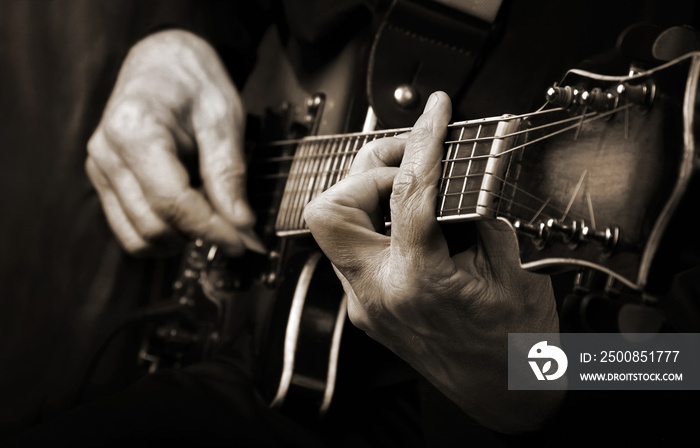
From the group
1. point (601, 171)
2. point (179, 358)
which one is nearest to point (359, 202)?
point (601, 171)

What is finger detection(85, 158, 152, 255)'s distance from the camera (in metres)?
0.96

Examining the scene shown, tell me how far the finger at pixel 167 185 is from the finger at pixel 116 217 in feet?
0.22

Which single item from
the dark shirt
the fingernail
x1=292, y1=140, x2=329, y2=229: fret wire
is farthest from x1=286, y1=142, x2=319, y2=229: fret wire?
the fingernail

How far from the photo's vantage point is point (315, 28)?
2.75 ft

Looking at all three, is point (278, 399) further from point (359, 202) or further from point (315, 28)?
point (315, 28)

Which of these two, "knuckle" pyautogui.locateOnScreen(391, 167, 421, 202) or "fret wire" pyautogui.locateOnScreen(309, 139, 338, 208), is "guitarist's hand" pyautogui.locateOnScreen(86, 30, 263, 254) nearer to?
"fret wire" pyautogui.locateOnScreen(309, 139, 338, 208)

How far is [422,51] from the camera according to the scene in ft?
2.22

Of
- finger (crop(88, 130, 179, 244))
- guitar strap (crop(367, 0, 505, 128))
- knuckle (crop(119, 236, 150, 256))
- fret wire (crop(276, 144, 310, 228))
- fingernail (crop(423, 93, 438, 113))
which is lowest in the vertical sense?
knuckle (crop(119, 236, 150, 256))

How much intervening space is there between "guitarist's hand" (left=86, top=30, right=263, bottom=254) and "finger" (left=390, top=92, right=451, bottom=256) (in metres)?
0.32

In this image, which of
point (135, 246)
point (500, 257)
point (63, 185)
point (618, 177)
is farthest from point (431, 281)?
point (63, 185)

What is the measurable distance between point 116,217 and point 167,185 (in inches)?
5.2

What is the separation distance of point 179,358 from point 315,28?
1.46ft

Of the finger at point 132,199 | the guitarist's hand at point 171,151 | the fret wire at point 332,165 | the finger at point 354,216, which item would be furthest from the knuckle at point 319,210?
the finger at point 132,199

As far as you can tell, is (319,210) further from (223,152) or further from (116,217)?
(116,217)
